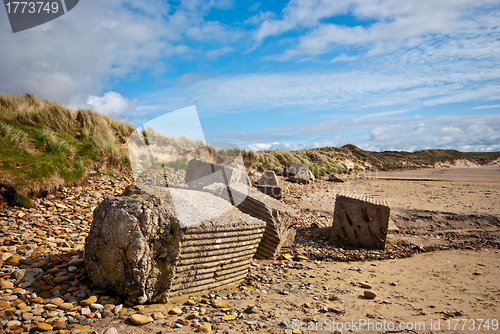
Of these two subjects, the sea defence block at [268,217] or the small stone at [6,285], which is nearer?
the small stone at [6,285]

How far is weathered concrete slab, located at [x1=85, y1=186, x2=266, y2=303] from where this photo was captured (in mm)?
2859

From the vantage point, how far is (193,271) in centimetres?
321

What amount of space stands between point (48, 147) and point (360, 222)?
831 cm

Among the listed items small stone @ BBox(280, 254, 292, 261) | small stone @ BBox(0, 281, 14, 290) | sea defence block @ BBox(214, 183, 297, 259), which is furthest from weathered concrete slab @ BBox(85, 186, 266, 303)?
small stone @ BBox(280, 254, 292, 261)

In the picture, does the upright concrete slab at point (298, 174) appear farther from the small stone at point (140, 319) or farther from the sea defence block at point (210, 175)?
the small stone at point (140, 319)

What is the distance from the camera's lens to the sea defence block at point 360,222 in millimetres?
5484

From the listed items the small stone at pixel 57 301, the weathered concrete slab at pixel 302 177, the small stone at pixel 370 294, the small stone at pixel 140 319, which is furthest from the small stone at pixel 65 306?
the weathered concrete slab at pixel 302 177

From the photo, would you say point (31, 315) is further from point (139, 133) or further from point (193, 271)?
point (139, 133)

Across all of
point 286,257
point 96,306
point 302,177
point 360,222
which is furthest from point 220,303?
point 302,177

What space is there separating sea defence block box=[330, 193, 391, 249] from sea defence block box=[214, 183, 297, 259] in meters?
1.21

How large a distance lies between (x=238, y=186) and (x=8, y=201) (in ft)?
14.5

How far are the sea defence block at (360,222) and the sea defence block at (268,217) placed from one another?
47.6 inches

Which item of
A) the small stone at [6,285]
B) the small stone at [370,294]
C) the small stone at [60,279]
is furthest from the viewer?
the small stone at [370,294]

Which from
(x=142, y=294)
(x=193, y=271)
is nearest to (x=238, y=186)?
(x=193, y=271)
